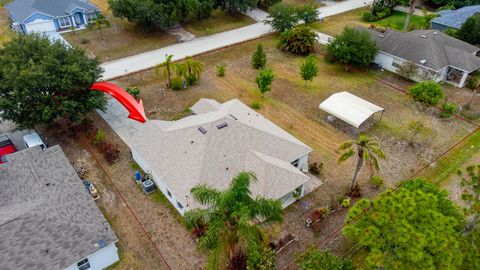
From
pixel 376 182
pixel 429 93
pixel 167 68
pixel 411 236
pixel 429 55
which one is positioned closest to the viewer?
pixel 411 236

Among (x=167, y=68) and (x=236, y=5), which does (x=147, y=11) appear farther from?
(x=236, y=5)

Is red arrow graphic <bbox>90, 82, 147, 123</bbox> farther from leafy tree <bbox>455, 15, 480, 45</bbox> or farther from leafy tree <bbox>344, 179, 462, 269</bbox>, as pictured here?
leafy tree <bbox>455, 15, 480, 45</bbox>

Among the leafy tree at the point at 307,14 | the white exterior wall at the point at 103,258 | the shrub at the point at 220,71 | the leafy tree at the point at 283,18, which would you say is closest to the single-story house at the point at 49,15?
the shrub at the point at 220,71

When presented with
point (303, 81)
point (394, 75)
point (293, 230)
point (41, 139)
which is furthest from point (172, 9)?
point (293, 230)

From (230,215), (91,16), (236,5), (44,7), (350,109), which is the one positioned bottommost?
(350,109)

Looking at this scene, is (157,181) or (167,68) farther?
(167,68)

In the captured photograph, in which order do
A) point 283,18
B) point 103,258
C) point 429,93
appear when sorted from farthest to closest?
point 283,18, point 429,93, point 103,258

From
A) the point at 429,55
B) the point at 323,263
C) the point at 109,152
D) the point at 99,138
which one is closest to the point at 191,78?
the point at 99,138
